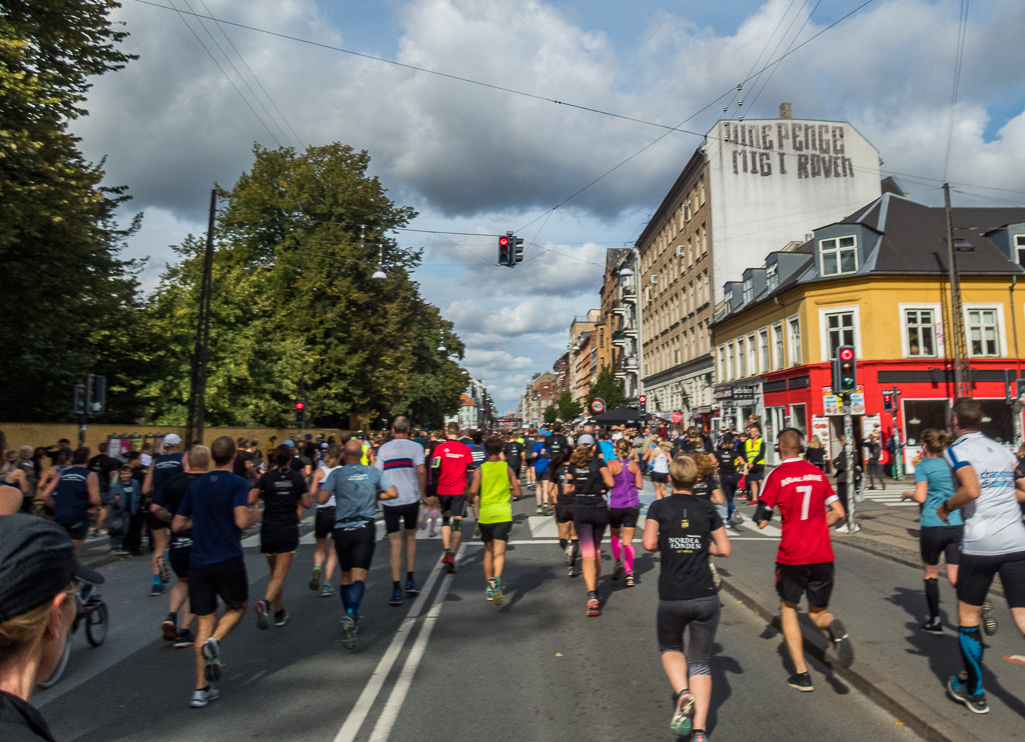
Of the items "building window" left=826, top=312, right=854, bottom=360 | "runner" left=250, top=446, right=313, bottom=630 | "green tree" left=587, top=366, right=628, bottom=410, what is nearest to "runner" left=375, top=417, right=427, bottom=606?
"runner" left=250, top=446, right=313, bottom=630

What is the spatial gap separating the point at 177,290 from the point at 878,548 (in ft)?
88.9

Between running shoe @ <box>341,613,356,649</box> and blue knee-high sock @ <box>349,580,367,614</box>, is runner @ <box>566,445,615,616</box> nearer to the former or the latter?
blue knee-high sock @ <box>349,580,367,614</box>

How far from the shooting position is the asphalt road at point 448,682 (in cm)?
455

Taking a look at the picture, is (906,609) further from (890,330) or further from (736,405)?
(736,405)

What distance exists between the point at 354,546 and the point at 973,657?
4.91 metres

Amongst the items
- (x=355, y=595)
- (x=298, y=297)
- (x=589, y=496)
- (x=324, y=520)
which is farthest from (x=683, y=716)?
(x=298, y=297)

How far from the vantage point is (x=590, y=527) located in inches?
308

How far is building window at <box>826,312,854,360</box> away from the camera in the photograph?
28922 millimetres

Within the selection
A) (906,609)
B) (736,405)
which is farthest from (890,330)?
(906,609)

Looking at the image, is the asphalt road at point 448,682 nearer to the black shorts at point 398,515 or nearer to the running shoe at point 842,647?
the running shoe at point 842,647

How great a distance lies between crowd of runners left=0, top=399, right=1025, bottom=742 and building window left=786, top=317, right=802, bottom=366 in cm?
2160

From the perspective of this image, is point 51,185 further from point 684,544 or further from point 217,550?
point 684,544

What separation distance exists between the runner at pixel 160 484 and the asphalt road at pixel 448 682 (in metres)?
0.60

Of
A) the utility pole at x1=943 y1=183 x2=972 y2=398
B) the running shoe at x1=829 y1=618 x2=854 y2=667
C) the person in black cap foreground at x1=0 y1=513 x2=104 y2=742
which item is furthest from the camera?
the utility pole at x1=943 y1=183 x2=972 y2=398
